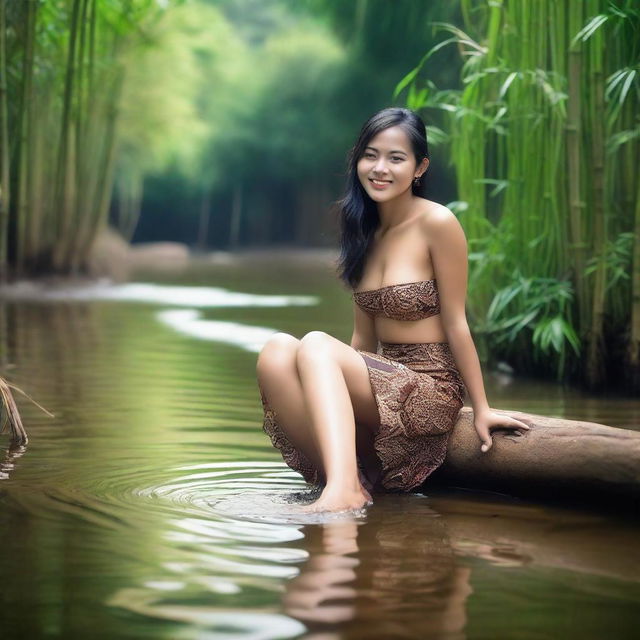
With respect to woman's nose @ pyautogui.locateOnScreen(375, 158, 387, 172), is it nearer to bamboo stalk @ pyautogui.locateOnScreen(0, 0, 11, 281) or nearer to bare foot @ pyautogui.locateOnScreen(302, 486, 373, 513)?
bare foot @ pyautogui.locateOnScreen(302, 486, 373, 513)

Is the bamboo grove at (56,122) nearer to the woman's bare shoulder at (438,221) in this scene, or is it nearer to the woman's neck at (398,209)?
the woman's neck at (398,209)

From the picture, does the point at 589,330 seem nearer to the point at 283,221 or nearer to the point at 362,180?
the point at 362,180

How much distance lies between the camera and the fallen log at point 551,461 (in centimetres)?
295

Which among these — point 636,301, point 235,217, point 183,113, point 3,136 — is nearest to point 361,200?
point 636,301

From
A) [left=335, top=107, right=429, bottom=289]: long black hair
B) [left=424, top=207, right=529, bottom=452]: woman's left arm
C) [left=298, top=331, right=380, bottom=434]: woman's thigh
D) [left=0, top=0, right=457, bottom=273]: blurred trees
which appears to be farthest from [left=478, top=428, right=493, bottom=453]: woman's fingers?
[left=0, top=0, right=457, bottom=273]: blurred trees

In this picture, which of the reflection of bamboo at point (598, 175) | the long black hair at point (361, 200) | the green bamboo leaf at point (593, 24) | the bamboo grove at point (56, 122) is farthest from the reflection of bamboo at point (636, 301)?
the bamboo grove at point (56, 122)

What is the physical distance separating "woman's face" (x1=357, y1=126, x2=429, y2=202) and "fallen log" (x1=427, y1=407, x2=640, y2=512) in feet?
1.91

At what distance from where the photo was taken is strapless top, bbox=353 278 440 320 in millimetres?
3240

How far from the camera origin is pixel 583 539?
277 cm

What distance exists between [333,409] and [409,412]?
243mm

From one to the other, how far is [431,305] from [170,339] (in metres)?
4.57

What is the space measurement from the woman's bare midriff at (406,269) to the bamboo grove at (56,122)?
539cm

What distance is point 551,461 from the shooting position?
306cm

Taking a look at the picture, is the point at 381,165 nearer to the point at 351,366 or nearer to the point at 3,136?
the point at 351,366
